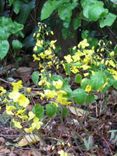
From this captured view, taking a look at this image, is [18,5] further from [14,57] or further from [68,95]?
[68,95]

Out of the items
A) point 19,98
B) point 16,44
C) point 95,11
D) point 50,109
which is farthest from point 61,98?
point 16,44

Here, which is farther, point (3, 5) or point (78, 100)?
point (3, 5)

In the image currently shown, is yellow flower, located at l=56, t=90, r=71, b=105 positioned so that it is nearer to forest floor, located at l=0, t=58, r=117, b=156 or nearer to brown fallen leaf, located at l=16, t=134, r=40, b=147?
forest floor, located at l=0, t=58, r=117, b=156

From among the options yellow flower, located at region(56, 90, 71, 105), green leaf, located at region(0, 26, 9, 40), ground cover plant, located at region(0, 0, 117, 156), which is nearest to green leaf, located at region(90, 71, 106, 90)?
ground cover plant, located at region(0, 0, 117, 156)

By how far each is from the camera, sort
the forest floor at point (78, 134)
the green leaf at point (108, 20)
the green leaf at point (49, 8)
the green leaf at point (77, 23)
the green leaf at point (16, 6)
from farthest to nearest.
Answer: the green leaf at point (16, 6)
the green leaf at point (77, 23)
the green leaf at point (49, 8)
the green leaf at point (108, 20)
the forest floor at point (78, 134)

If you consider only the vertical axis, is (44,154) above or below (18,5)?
below

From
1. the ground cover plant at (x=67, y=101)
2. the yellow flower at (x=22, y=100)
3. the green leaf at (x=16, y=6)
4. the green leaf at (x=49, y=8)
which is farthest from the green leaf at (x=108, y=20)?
the yellow flower at (x=22, y=100)

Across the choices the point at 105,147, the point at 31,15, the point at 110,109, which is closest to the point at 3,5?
the point at 31,15

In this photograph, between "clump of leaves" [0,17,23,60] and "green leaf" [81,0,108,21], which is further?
"clump of leaves" [0,17,23,60]

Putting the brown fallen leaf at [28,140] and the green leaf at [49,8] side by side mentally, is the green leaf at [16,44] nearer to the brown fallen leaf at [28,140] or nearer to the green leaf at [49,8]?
the green leaf at [49,8]
